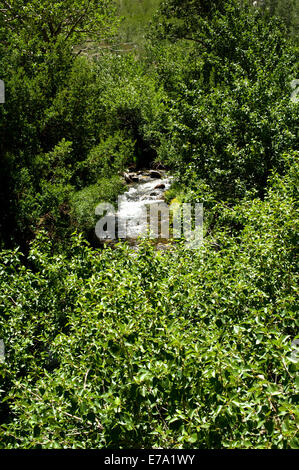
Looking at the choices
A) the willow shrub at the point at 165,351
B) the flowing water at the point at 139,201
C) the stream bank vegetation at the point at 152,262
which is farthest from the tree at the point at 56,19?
the willow shrub at the point at 165,351

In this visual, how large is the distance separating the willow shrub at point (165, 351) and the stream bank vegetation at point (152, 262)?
2 centimetres

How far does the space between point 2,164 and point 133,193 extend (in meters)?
8.70

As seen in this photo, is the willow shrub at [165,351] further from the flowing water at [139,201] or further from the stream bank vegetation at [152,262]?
the flowing water at [139,201]

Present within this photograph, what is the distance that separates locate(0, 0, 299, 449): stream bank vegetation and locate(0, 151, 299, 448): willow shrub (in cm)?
2

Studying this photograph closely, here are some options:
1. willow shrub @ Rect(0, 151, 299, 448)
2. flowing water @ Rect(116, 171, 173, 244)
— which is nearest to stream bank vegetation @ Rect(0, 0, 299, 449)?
willow shrub @ Rect(0, 151, 299, 448)

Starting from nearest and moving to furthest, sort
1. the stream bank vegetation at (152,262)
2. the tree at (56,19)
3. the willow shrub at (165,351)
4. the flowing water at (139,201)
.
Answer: the willow shrub at (165,351), the stream bank vegetation at (152,262), the tree at (56,19), the flowing water at (139,201)

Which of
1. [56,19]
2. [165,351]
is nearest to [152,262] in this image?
[165,351]

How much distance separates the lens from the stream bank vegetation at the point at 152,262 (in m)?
2.86

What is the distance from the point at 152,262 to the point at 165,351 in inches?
81.6

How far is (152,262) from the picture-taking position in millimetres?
4969

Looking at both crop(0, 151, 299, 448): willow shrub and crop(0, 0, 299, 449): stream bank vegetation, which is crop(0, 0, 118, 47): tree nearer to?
crop(0, 0, 299, 449): stream bank vegetation
